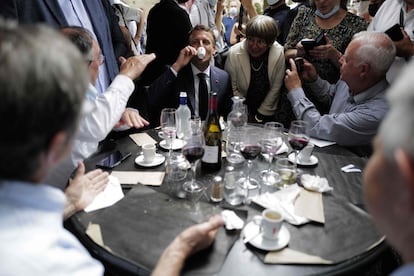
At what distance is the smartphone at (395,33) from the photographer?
205cm

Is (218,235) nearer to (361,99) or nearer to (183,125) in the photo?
(183,125)

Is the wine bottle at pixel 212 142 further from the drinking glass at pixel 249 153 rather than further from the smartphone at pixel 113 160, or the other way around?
the smartphone at pixel 113 160

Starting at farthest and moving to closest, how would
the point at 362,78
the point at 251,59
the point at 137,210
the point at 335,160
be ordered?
the point at 251,59
the point at 362,78
the point at 335,160
the point at 137,210

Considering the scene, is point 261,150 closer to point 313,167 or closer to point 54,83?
point 313,167

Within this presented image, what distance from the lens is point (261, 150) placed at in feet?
4.80

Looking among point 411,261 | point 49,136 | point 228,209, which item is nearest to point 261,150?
point 228,209

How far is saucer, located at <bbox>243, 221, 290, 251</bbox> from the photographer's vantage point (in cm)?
99

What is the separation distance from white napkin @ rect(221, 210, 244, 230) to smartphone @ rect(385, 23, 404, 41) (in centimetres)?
174

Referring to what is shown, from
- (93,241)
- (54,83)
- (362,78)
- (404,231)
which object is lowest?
(93,241)

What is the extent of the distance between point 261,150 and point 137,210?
2.06 feet

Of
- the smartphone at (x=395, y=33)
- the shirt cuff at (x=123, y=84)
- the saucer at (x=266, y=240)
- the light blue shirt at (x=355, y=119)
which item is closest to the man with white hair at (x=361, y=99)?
the light blue shirt at (x=355, y=119)

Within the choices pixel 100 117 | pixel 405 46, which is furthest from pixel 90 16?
pixel 405 46

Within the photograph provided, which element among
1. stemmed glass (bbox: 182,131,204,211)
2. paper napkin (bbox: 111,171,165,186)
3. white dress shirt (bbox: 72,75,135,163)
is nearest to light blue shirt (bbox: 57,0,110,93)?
white dress shirt (bbox: 72,75,135,163)

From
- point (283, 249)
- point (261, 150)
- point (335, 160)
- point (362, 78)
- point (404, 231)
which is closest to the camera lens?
point (404, 231)
